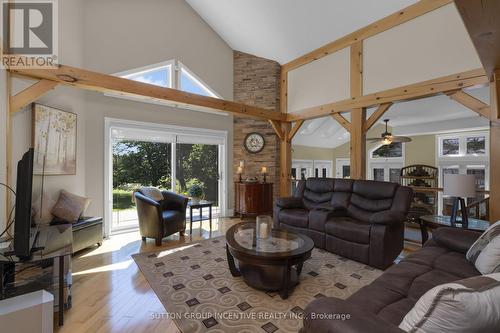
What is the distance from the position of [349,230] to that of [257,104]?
3.81 metres

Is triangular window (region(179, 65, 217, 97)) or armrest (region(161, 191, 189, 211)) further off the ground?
triangular window (region(179, 65, 217, 97))

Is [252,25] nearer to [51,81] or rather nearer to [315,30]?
[315,30]

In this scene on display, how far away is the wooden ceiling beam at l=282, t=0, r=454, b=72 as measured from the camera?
3361mm

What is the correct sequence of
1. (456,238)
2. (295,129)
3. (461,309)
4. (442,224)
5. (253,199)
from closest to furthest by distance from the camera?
(461,309)
(456,238)
(442,224)
(253,199)
(295,129)

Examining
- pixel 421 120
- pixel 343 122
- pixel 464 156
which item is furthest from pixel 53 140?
pixel 464 156

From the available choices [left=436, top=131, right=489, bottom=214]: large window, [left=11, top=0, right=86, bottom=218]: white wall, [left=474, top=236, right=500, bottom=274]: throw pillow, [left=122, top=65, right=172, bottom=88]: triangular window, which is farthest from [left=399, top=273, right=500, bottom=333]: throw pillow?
[left=436, top=131, right=489, bottom=214]: large window

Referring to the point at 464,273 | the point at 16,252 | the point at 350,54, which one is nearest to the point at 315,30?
the point at 350,54

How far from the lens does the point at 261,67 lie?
5.70 metres

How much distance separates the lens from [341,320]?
940 mm

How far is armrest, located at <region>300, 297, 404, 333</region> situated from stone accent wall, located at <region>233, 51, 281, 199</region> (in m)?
4.54

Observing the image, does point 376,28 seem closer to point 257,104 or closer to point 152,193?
point 257,104

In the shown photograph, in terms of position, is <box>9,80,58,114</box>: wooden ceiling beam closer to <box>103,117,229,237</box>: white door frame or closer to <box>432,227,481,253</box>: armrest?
<box>103,117,229,237</box>: white door frame

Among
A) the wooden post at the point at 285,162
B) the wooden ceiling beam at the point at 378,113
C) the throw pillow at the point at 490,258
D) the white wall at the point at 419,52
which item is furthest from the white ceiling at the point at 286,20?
the throw pillow at the point at 490,258

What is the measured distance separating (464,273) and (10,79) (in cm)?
469
